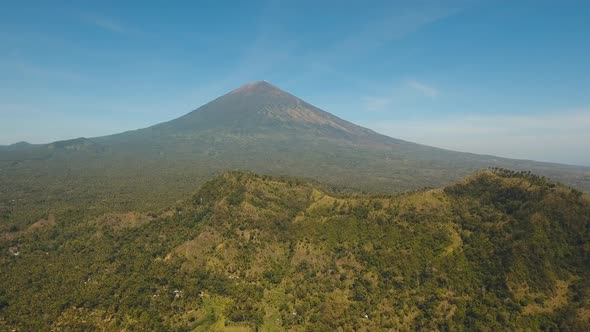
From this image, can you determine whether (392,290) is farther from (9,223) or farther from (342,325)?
(9,223)

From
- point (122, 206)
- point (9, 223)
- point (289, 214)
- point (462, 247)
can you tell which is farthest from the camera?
point (122, 206)

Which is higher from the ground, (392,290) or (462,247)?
(462,247)

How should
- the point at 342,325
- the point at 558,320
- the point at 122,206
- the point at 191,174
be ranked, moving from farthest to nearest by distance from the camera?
the point at 191,174
the point at 122,206
the point at 342,325
the point at 558,320

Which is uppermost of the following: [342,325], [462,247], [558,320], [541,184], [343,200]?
[541,184]

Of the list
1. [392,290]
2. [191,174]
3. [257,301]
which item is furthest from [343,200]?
[191,174]

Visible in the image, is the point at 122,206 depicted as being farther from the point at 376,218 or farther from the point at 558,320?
the point at 558,320

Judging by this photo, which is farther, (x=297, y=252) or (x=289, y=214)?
(x=289, y=214)

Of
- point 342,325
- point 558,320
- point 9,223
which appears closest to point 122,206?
point 9,223
